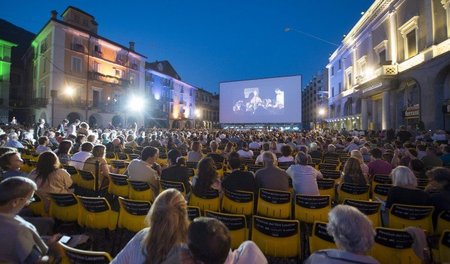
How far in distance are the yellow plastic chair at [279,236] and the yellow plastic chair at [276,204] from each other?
4.08 ft

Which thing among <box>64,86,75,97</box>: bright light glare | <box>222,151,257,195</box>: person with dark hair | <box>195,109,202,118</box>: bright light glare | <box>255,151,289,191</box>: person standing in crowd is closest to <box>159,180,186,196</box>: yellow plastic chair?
<box>222,151,257,195</box>: person with dark hair

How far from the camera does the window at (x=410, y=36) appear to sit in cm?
1700

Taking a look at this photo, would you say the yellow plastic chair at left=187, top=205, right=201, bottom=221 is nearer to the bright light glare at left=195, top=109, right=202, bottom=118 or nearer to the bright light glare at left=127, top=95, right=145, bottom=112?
the bright light glare at left=127, top=95, right=145, bottom=112

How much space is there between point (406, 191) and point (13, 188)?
4.73m

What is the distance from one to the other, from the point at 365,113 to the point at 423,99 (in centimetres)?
877

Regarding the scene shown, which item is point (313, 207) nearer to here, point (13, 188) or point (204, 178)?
point (204, 178)

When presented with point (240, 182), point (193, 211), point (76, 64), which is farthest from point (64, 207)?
point (76, 64)

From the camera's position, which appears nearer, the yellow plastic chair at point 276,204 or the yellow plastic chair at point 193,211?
the yellow plastic chair at point 193,211

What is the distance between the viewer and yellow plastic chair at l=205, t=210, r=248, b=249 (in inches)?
127

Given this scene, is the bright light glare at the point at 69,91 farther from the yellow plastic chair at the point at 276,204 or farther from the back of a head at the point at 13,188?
the back of a head at the point at 13,188

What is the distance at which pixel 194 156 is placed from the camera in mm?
8625

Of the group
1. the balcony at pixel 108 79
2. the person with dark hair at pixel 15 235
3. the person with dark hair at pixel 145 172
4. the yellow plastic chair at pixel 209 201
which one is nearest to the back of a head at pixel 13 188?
the person with dark hair at pixel 15 235

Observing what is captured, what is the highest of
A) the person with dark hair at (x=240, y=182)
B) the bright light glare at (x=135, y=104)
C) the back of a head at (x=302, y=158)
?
the bright light glare at (x=135, y=104)

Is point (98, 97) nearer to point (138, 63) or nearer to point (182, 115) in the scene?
point (138, 63)
